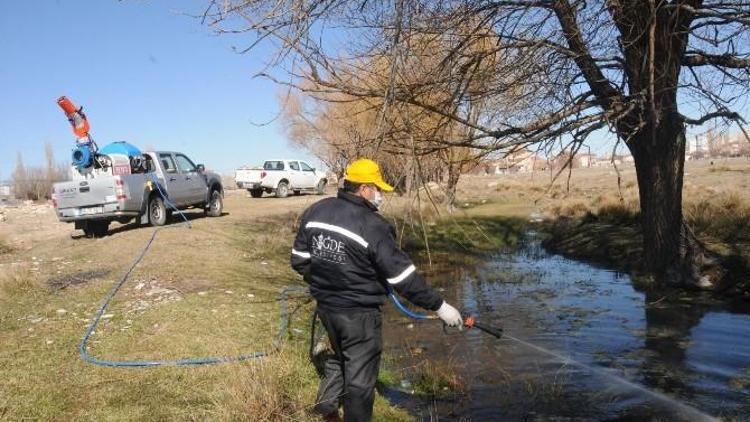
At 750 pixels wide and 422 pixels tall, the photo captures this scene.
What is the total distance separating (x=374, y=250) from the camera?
4449 mm

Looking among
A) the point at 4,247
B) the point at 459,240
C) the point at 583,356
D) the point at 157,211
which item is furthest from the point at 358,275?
the point at 459,240

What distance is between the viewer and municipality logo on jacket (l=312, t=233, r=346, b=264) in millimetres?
4535

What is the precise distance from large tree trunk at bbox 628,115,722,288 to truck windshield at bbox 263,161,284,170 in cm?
2251

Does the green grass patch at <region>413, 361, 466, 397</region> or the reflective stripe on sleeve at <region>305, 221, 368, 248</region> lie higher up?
the reflective stripe on sleeve at <region>305, 221, 368, 248</region>

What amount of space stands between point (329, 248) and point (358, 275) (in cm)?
28

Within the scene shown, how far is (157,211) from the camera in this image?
16422 millimetres

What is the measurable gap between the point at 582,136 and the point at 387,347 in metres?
4.02

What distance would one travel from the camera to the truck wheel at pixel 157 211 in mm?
16188

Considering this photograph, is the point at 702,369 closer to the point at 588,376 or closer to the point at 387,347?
the point at 588,376

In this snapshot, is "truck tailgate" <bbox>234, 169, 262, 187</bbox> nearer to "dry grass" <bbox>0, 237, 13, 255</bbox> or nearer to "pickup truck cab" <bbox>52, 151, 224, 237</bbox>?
"pickup truck cab" <bbox>52, 151, 224, 237</bbox>

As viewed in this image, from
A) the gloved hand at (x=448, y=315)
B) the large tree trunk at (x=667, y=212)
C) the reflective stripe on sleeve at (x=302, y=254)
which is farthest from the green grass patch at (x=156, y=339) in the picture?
the large tree trunk at (x=667, y=212)

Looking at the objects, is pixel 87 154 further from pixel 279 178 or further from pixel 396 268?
pixel 279 178

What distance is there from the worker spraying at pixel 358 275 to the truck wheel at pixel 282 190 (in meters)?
26.6

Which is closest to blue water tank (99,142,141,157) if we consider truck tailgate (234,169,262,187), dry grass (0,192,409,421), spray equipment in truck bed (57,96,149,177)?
spray equipment in truck bed (57,96,149,177)
